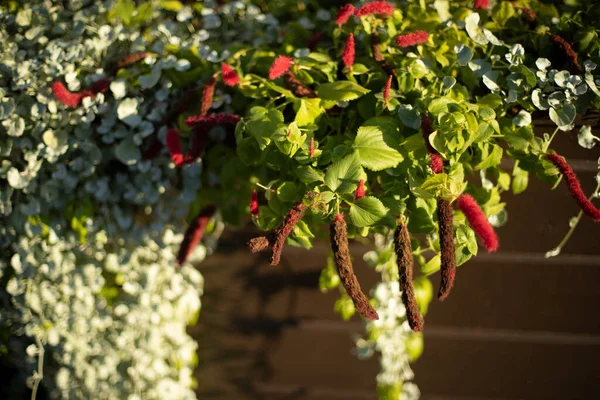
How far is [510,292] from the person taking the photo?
1.26 m

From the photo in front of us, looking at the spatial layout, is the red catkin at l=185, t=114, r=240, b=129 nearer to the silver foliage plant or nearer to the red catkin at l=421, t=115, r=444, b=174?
the silver foliage plant

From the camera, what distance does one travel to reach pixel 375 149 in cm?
76

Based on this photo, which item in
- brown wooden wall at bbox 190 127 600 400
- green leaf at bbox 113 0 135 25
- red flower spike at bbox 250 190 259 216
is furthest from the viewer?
brown wooden wall at bbox 190 127 600 400

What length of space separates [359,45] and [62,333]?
942mm

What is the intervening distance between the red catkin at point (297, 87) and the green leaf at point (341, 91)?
0.08ft

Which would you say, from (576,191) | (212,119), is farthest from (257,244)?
(576,191)

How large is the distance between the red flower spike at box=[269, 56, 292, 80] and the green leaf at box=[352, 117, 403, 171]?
0.55ft

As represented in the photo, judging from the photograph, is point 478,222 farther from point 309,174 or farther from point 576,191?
point 309,174

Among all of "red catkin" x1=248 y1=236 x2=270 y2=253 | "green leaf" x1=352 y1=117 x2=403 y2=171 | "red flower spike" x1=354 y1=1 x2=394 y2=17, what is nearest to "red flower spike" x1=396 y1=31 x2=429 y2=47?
"red flower spike" x1=354 y1=1 x2=394 y2=17

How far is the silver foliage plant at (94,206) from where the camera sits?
1003 mm

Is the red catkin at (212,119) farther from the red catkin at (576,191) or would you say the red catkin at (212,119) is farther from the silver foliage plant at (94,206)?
the red catkin at (576,191)

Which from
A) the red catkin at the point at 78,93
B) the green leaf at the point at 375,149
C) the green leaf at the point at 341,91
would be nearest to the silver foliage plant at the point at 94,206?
the red catkin at the point at 78,93

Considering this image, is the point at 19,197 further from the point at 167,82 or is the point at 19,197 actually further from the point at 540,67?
the point at 540,67

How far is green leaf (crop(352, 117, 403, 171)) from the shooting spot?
0.75m
